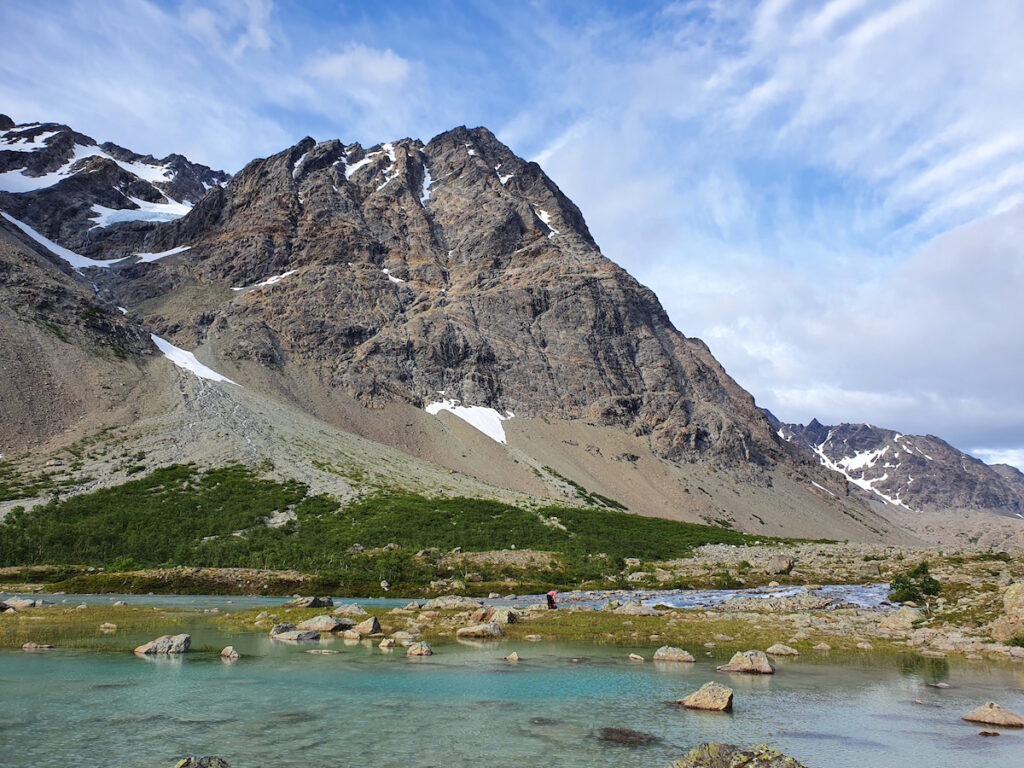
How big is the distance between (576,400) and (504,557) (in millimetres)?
106641

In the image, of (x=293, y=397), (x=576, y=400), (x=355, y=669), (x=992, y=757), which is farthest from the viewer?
(x=576, y=400)

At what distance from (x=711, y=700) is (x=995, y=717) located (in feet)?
22.9

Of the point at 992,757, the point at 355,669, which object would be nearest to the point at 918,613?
the point at 992,757

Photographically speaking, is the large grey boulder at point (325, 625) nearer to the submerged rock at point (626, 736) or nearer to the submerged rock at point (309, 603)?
the submerged rock at point (309, 603)

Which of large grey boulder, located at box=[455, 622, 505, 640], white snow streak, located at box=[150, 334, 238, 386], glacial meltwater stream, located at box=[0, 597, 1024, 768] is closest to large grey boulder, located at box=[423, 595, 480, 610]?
large grey boulder, located at box=[455, 622, 505, 640]

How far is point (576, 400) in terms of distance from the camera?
572 feet

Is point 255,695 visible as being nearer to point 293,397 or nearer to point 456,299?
point 293,397

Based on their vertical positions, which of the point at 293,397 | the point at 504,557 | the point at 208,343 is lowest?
the point at 504,557

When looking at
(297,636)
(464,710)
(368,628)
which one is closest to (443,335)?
(368,628)

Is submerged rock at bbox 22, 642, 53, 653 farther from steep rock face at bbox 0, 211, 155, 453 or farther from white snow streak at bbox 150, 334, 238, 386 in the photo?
white snow streak at bbox 150, 334, 238, 386

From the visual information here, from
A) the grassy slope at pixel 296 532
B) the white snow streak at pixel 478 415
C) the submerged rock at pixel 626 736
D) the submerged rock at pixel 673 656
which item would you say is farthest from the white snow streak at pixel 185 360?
the submerged rock at pixel 626 736

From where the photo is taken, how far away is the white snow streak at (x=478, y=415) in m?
155

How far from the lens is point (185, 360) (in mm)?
142375

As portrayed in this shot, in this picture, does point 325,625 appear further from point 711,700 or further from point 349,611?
point 711,700
